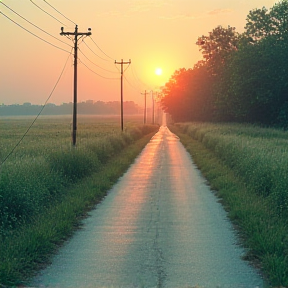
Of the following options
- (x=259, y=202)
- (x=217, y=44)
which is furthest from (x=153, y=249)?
(x=217, y=44)

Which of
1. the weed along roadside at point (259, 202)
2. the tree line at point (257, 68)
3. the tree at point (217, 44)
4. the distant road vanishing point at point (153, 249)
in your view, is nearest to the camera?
the distant road vanishing point at point (153, 249)

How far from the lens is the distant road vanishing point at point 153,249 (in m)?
6.39

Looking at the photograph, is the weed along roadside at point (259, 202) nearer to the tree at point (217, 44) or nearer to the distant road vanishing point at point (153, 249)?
the distant road vanishing point at point (153, 249)

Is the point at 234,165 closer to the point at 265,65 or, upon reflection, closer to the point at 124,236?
the point at 124,236

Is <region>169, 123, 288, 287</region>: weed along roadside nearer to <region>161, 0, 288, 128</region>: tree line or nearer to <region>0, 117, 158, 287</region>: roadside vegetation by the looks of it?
<region>0, 117, 158, 287</region>: roadside vegetation

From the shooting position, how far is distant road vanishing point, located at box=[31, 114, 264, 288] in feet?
21.0

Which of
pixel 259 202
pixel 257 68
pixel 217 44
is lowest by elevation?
pixel 259 202

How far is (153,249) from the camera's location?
313 inches

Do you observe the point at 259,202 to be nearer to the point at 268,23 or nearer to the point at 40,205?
the point at 40,205

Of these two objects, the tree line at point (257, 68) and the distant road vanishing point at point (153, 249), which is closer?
the distant road vanishing point at point (153, 249)

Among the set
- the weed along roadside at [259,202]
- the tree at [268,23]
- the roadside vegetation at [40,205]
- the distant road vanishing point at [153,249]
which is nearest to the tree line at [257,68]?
the tree at [268,23]

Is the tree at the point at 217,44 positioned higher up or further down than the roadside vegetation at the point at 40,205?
higher up

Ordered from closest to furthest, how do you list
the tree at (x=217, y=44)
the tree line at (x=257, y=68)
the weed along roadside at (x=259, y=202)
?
the weed along roadside at (x=259, y=202), the tree line at (x=257, y=68), the tree at (x=217, y=44)

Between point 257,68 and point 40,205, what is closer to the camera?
point 40,205
